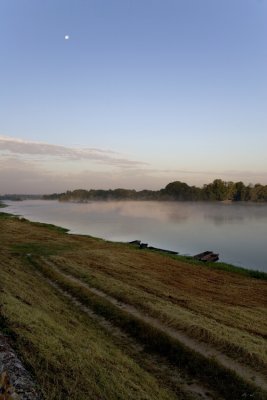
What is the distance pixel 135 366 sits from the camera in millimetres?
10234

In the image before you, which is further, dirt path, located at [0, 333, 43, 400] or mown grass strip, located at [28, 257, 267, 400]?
mown grass strip, located at [28, 257, 267, 400]

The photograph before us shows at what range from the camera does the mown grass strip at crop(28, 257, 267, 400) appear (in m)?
9.41

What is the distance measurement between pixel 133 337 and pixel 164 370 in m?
2.49

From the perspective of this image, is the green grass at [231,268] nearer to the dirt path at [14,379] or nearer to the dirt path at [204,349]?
the dirt path at [204,349]

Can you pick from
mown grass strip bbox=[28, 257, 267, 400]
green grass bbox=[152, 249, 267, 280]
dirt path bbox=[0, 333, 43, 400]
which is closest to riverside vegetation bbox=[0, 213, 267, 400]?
mown grass strip bbox=[28, 257, 267, 400]

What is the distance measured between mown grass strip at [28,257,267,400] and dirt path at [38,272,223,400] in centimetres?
25

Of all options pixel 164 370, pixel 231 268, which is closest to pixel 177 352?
pixel 164 370

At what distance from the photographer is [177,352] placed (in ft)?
37.6

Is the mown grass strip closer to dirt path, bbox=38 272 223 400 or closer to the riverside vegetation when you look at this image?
the riverside vegetation

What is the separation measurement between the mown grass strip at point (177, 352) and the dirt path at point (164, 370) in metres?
0.25

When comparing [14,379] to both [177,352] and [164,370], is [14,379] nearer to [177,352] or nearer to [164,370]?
[164,370]

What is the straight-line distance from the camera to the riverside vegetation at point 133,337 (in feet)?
27.0

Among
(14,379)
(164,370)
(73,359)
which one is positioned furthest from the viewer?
(164,370)

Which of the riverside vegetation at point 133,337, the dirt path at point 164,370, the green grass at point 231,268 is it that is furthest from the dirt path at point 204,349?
the green grass at point 231,268
